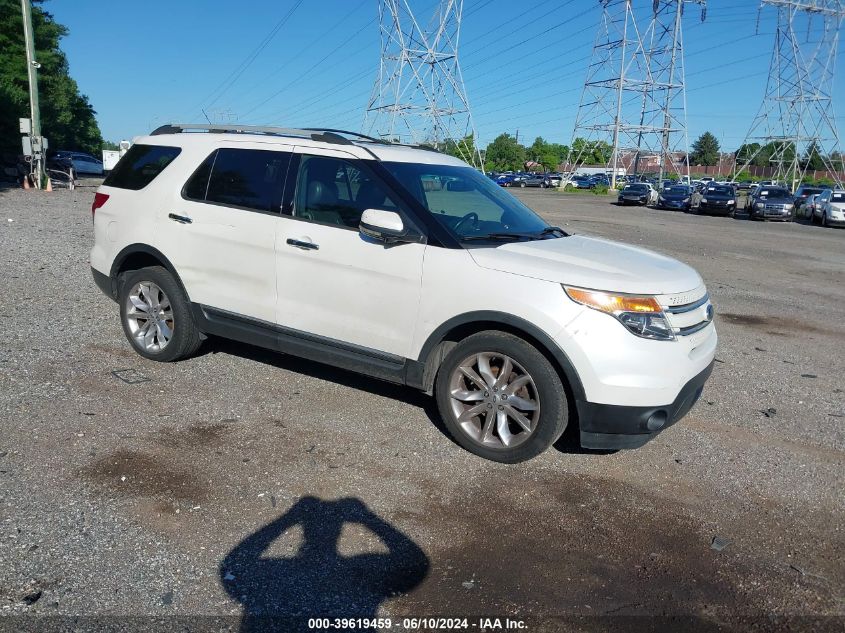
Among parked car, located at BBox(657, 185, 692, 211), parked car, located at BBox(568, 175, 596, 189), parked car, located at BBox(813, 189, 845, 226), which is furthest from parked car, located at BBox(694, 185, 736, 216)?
parked car, located at BBox(568, 175, 596, 189)

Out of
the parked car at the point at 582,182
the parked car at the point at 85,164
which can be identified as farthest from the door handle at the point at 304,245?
the parked car at the point at 582,182

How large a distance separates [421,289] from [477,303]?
406 mm

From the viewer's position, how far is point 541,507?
12.8 feet

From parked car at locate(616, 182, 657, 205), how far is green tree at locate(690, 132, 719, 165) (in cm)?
9179

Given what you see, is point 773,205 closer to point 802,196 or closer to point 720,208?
point 720,208

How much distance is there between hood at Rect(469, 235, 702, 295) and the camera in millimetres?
4098

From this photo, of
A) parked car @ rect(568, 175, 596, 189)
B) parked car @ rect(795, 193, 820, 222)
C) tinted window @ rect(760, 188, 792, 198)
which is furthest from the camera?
parked car @ rect(568, 175, 596, 189)

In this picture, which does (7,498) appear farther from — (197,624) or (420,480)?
(420,480)

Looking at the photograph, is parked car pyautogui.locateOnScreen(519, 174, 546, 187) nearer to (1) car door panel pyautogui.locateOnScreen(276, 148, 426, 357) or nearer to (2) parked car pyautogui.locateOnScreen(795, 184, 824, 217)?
(2) parked car pyautogui.locateOnScreen(795, 184, 824, 217)

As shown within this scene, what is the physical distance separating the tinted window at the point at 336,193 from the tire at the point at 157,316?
1.39 m

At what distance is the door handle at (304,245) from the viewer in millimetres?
4859

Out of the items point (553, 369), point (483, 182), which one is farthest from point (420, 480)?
Answer: point (483, 182)

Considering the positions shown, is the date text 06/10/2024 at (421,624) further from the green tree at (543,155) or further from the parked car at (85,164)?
the green tree at (543,155)

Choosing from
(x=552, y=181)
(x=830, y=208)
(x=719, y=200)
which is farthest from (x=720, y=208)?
(x=552, y=181)
